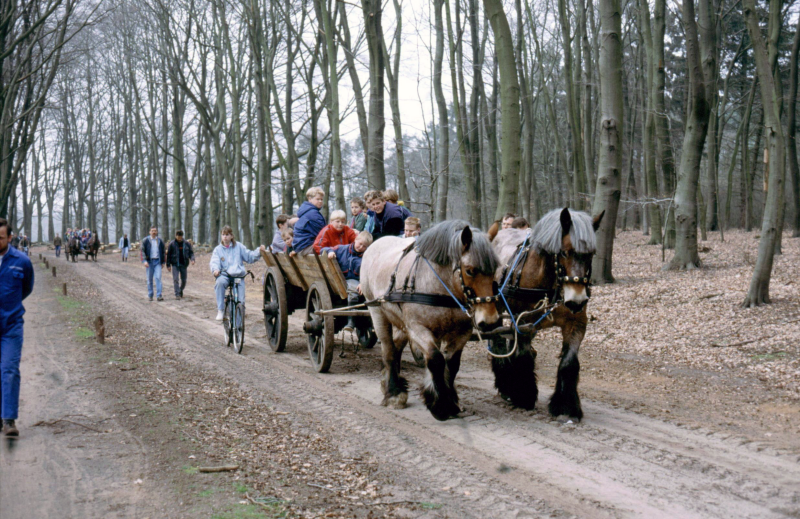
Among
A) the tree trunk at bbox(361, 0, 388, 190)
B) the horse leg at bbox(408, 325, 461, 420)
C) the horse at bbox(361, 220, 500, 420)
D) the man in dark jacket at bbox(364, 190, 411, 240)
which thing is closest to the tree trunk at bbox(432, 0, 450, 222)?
the tree trunk at bbox(361, 0, 388, 190)

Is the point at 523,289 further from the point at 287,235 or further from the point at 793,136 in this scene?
the point at 793,136

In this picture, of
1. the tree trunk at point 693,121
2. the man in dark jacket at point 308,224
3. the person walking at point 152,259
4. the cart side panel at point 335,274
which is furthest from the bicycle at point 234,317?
the tree trunk at point 693,121

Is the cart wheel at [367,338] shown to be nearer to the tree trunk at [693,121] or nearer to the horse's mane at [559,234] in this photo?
the horse's mane at [559,234]

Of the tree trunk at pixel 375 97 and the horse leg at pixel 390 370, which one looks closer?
the horse leg at pixel 390 370

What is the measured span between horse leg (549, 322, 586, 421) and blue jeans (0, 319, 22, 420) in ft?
14.4

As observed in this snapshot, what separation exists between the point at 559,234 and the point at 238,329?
5608 mm

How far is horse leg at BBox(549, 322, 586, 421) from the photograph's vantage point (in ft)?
17.9

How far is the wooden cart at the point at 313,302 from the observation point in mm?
7738

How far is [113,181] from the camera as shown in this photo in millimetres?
55125

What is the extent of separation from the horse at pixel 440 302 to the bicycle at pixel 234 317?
12.2 feet

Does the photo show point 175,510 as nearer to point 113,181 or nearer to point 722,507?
point 722,507

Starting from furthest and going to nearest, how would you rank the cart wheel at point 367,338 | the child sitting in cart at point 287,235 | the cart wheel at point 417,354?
the child sitting in cart at point 287,235
the cart wheel at point 367,338
the cart wheel at point 417,354

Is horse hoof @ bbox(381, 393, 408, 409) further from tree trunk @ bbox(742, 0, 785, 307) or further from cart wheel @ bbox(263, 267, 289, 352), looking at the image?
tree trunk @ bbox(742, 0, 785, 307)

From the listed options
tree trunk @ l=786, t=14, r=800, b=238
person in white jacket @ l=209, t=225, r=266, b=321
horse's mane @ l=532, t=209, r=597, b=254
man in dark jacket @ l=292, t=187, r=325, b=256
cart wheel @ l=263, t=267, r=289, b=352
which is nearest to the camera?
horse's mane @ l=532, t=209, r=597, b=254
